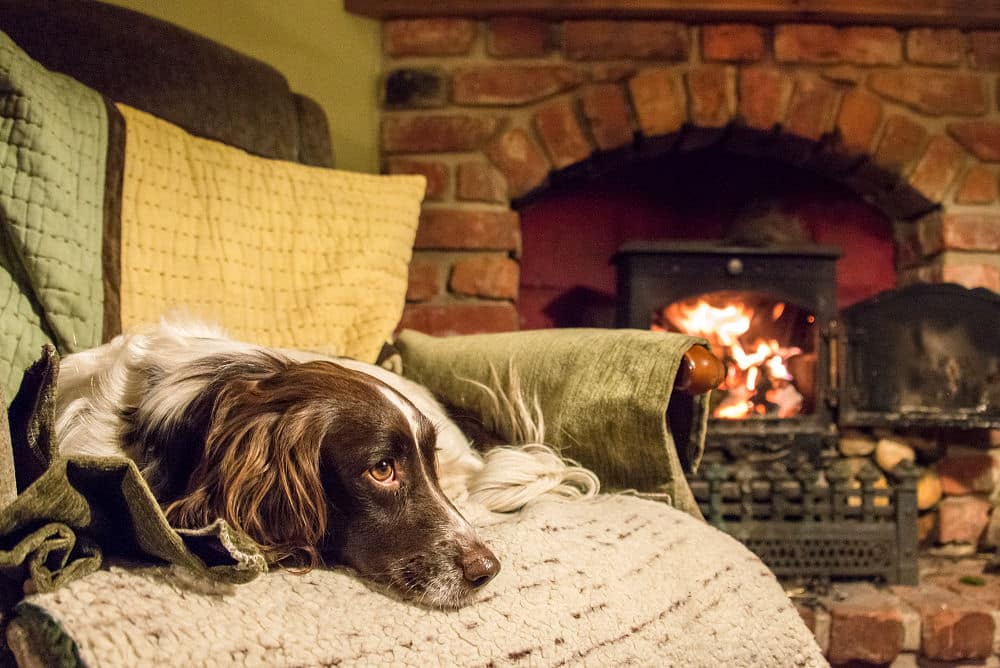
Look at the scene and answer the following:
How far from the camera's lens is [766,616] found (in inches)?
30.9

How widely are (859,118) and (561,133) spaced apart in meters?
0.77

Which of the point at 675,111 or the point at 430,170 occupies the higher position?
the point at 675,111

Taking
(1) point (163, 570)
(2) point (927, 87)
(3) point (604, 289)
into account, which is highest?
(2) point (927, 87)

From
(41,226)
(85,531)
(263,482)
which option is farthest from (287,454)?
(41,226)

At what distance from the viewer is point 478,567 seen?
2.03 ft

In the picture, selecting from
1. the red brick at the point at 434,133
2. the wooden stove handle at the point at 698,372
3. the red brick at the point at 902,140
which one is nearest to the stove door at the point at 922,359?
the red brick at the point at 902,140

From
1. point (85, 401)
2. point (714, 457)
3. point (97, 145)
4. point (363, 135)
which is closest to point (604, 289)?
point (714, 457)

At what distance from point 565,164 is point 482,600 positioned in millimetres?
1599

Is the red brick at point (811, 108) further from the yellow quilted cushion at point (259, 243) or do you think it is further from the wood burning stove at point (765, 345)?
the yellow quilted cushion at point (259, 243)

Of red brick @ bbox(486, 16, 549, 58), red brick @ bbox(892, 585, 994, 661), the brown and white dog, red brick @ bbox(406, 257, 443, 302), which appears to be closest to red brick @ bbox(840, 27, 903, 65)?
red brick @ bbox(486, 16, 549, 58)

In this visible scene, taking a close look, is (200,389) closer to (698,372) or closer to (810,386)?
(698,372)

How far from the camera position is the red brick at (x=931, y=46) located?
2.06 metres

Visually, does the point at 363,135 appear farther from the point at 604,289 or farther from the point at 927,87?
the point at 927,87

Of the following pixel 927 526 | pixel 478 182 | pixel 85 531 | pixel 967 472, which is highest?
pixel 478 182
